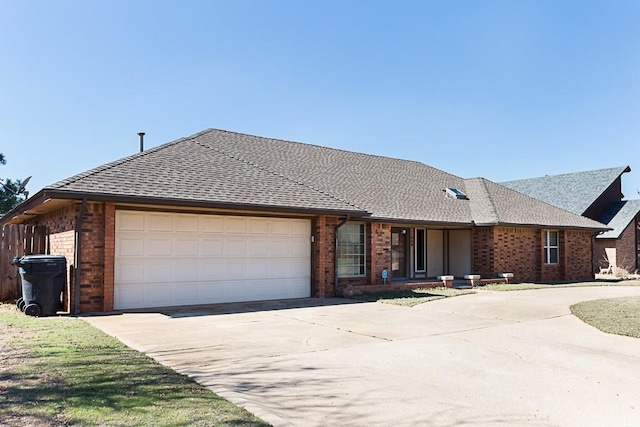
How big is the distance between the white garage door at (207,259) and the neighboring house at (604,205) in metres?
22.5

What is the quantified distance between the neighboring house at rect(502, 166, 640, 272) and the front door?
50.9 feet

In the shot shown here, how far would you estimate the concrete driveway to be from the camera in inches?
187

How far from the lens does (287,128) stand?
26.5m

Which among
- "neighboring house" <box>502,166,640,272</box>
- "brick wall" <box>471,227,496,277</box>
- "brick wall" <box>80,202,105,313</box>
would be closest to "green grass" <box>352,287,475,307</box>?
"brick wall" <box>471,227,496,277</box>

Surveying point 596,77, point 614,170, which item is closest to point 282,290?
point 596,77

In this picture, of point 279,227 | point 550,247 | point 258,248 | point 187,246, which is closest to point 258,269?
point 258,248

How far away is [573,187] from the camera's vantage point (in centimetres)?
3316

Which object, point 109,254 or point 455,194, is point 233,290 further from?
point 455,194

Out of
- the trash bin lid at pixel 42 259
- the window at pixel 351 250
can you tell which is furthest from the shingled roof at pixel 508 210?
the trash bin lid at pixel 42 259

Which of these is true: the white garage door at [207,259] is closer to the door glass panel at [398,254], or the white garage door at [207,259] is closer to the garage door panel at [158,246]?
the garage door panel at [158,246]

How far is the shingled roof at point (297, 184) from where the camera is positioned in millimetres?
11766

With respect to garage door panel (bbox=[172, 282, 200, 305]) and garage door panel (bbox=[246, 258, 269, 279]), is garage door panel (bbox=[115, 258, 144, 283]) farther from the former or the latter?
garage door panel (bbox=[246, 258, 269, 279])

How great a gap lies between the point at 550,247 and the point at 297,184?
13076 millimetres

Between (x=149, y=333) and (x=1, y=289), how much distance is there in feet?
23.8
